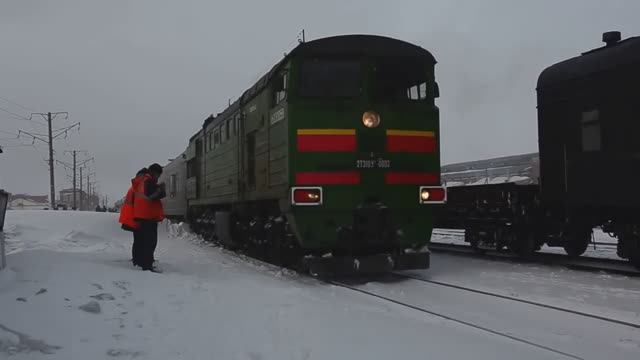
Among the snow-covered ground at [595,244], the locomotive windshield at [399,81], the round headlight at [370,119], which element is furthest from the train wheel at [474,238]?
the round headlight at [370,119]

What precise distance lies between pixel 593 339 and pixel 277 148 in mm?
5182

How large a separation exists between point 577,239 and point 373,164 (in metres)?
4.71

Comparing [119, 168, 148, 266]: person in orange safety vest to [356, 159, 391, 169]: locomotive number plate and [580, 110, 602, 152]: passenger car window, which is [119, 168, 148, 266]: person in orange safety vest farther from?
[580, 110, 602, 152]: passenger car window

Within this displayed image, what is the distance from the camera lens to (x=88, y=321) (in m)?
4.98

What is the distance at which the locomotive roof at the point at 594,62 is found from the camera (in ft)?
30.0

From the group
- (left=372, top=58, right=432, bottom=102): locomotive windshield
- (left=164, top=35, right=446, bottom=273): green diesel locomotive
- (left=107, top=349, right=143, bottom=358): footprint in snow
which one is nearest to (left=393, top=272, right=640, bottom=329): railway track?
(left=164, top=35, right=446, bottom=273): green diesel locomotive

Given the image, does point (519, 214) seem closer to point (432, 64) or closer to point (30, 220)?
point (432, 64)

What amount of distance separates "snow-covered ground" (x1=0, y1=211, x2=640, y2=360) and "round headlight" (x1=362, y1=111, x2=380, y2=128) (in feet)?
7.54

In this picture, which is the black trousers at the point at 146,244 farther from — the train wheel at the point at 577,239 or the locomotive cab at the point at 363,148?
the train wheel at the point at 577,239

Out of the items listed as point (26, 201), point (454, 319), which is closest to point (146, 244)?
point (454, 319)

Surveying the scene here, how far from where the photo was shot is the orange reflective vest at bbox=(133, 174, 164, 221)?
8945mm

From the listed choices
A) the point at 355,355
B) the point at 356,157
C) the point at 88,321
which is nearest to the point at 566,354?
the point at 355,355

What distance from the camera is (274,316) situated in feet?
18.8

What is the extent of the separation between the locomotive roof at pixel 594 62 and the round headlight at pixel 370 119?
4.10 metres
